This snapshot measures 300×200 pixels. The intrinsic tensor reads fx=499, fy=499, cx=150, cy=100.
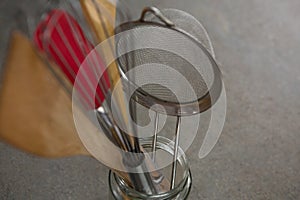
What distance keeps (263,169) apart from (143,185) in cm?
39

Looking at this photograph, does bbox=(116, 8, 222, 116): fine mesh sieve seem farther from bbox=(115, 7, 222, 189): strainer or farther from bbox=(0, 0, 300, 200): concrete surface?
bbox=(0, 0, 300, 200): concrete surface

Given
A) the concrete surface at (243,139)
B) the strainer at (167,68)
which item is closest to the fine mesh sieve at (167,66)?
the strainer at (167,68)

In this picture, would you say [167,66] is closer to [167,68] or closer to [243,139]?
[167,68]

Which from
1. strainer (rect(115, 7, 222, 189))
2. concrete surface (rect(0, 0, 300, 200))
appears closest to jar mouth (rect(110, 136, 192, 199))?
strainer (rect(115, 7, 222, 189))

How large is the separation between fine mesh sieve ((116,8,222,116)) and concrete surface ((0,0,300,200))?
23cm

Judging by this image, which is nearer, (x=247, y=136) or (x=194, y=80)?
(x=194, y=80)

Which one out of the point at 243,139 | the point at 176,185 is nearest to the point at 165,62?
the point at 176,185

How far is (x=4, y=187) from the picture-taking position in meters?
0.80

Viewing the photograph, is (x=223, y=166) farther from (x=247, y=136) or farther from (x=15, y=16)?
(x=15, y=16)

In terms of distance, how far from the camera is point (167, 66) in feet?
2.15

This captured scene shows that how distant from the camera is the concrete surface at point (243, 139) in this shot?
2.65ft

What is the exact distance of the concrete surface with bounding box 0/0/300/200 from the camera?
807 millimetres

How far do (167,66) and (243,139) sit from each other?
288 millimetres

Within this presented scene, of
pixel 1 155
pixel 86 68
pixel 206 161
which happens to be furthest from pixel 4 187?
pixel 86 68
